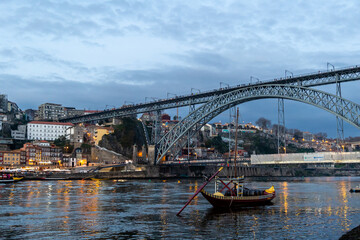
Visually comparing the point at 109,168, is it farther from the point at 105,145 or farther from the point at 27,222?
the point at 27,222

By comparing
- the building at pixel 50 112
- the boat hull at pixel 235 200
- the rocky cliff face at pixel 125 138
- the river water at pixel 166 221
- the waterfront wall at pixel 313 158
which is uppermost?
the building at pixel 50 112

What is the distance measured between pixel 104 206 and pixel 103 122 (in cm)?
11293

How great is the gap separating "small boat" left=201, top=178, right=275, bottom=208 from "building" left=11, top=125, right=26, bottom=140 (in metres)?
118

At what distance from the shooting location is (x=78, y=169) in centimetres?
11206

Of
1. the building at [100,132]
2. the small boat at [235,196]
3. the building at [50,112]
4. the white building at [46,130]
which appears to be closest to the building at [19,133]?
the white building at [46,130]

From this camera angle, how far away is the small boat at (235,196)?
3703 centimetres

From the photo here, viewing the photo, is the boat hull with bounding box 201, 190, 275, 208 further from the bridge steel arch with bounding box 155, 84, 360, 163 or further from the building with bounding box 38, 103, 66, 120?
the building with bounding box 38, 103, 66, 120

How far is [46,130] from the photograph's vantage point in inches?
5714

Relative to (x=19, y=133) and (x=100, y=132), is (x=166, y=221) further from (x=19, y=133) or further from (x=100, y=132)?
(x=19, y=133)

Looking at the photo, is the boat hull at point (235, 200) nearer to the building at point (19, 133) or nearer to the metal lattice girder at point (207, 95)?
the metal lattice girder at point (207, 95)

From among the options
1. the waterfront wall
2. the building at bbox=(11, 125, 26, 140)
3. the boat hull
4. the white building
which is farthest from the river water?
the building at bbox=(11, 125, 26, 140)

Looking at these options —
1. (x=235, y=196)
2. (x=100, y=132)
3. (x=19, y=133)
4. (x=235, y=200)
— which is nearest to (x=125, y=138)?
(x=100, y=132)

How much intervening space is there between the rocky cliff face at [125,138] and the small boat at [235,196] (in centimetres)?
8980

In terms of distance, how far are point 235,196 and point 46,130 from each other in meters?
119
